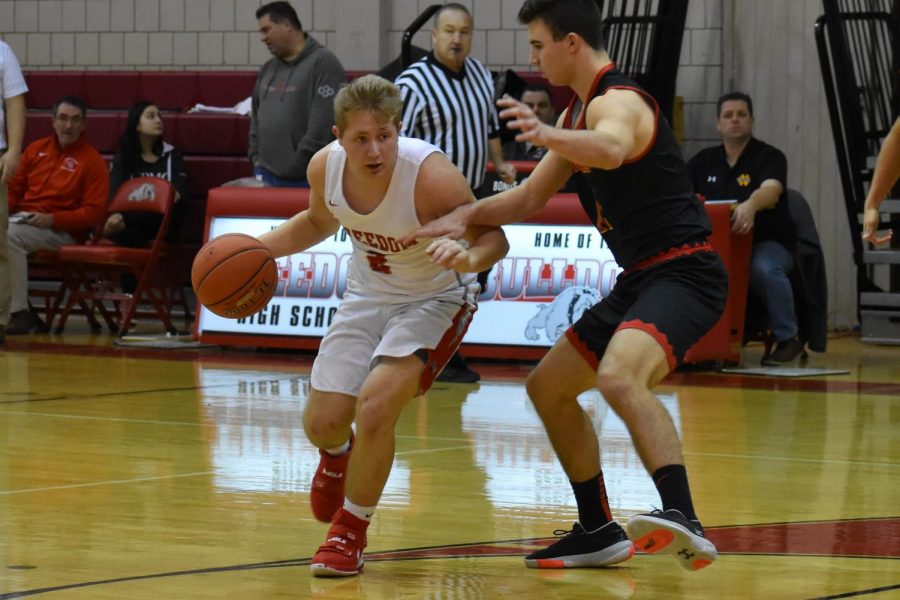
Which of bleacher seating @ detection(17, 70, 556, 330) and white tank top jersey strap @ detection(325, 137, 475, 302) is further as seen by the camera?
bleacher seating @ detection(17, 70, 556, 330)

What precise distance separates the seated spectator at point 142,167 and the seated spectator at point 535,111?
2362 millimetres

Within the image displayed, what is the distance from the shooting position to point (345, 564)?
3.77 metres

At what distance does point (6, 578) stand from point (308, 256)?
6.01 metres

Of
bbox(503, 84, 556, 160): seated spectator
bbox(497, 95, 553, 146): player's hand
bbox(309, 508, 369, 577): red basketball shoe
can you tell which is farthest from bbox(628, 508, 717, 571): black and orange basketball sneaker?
bbox(503, 84, 556, 160): seated spectator

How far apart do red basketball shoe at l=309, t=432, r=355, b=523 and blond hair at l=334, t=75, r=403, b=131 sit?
966 millimetres

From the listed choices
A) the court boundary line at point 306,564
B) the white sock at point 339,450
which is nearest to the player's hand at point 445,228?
the white sock at point 339,450

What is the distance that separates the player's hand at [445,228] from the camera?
3994 millimetres

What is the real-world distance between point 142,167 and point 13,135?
1.68m

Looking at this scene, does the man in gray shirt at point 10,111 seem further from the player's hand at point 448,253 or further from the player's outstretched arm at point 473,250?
the player's hand at point 448,253

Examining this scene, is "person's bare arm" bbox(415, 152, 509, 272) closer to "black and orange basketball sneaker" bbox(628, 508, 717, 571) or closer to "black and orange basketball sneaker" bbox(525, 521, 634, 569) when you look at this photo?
"black and orange basketball sneaker" bbox(525, 521, 634, 569)

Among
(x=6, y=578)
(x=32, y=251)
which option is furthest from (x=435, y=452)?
(x=32, y=251)

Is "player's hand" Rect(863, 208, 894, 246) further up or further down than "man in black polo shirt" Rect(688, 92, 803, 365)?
further up

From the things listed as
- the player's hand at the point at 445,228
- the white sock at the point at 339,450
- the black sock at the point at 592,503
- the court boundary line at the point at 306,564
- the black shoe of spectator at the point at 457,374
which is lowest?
the black shoe of spectator at the point at 457,374

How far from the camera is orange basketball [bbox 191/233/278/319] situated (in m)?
4.33
